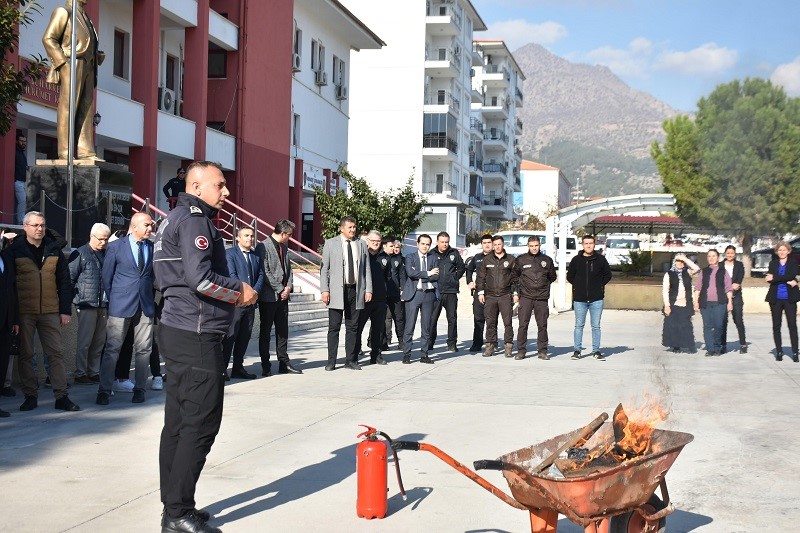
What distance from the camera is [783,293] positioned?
16.0m

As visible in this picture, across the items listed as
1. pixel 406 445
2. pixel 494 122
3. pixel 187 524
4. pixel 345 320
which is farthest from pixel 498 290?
pixel 494 122

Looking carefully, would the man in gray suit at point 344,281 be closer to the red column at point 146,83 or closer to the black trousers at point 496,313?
the black trousers at point 496,313

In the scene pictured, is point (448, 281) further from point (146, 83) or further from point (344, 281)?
point (146, 83)

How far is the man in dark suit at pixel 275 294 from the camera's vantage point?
12727 mm

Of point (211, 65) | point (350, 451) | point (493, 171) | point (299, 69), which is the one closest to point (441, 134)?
point (493, 171)

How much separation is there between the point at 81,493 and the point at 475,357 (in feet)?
33.4

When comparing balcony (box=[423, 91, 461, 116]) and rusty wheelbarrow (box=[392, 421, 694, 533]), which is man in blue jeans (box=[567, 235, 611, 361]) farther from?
balcony (box=[423, 91, 461, 116])

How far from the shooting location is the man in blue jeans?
15516 millimetres

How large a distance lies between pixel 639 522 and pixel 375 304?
9.02 meters

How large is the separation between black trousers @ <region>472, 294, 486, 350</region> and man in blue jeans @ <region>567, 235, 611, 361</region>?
76.8 inches

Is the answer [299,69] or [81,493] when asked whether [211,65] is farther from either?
[81,493]

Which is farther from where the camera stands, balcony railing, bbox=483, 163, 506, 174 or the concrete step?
balcony railing, bbox=483, 163, 506, 174

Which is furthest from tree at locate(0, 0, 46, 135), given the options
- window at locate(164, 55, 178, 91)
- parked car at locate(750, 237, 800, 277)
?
parked car at locate(750, 237, 800, 277)

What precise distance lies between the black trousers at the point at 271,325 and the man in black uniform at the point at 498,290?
170 inches
